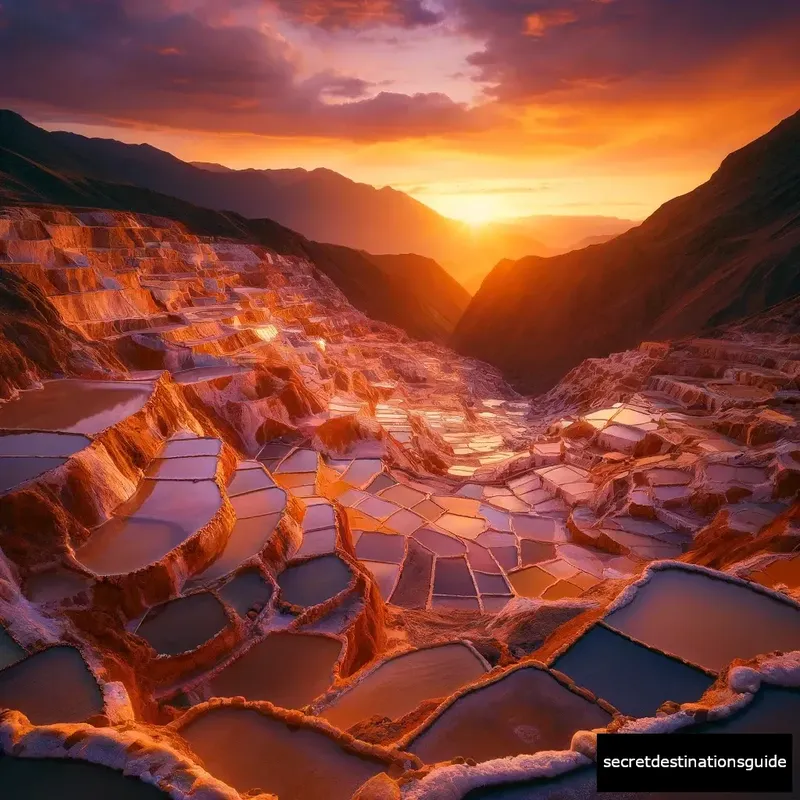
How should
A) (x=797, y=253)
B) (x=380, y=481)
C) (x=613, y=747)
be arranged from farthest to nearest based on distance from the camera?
(x=797, y=253) → (x=380, y=481) → (x=613, y=747)

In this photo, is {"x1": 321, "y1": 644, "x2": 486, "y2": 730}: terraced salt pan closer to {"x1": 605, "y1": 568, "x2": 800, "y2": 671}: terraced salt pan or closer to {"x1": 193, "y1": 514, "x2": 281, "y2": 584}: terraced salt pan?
{"x1": 605, "y1": 568, "x2": 800, "y2": 671}: terraced salt pan

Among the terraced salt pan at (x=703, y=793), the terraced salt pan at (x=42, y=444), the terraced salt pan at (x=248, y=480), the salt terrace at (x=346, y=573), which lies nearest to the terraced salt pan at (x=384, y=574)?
the salt terrace at (x=346, y=573)

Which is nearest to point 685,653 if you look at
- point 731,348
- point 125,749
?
point 125,749

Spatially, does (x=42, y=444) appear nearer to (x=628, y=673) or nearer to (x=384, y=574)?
(x=384, y=574)

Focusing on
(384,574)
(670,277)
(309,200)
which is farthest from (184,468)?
(309,200)

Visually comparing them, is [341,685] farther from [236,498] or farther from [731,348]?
[731,348]

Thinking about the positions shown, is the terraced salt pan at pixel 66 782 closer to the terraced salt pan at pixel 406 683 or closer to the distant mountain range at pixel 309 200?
the terraced salt pan at pixel 406 683
